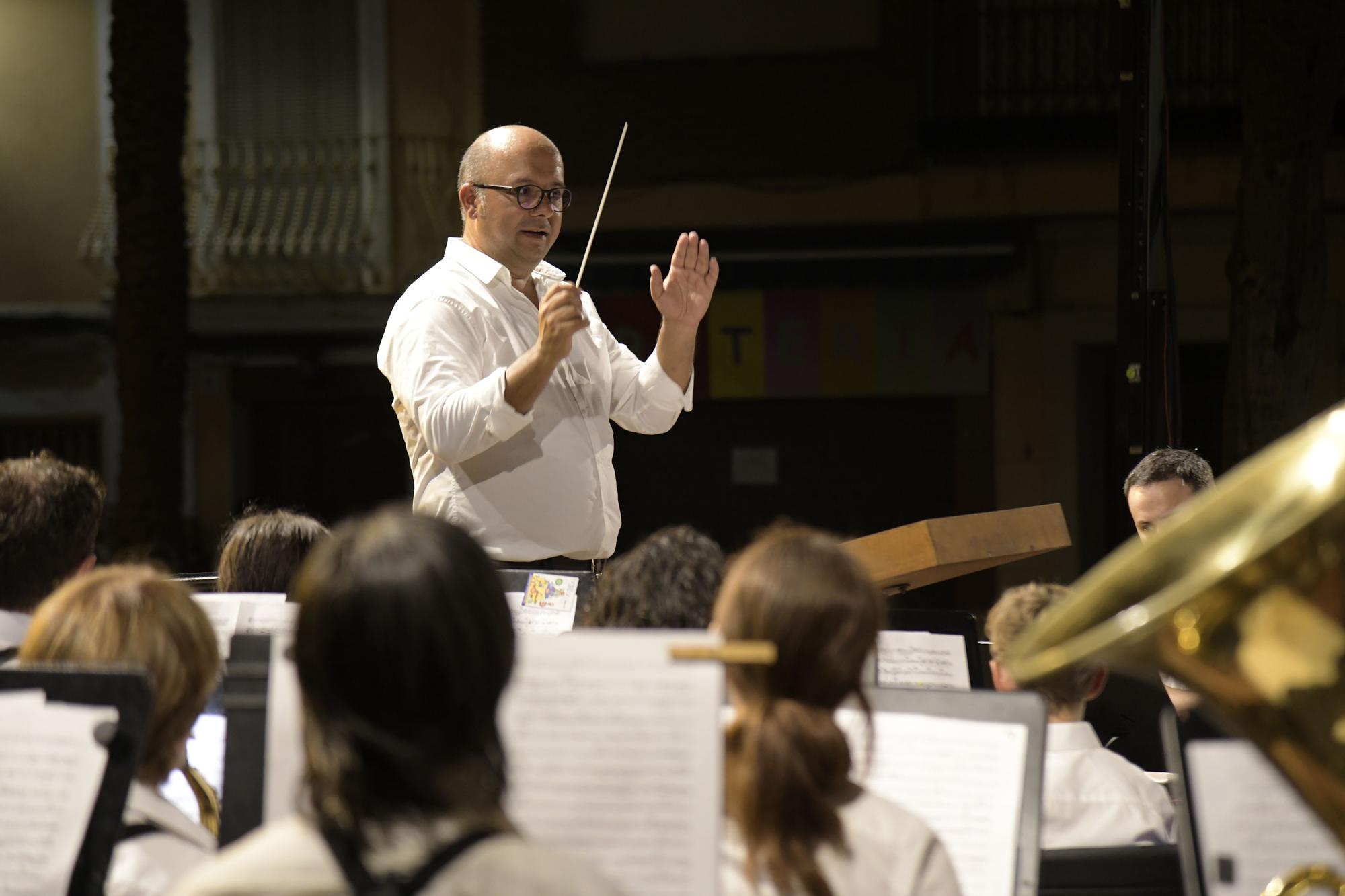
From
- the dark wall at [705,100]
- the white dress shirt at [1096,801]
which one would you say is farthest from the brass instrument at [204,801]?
the dark wall at [705,100]

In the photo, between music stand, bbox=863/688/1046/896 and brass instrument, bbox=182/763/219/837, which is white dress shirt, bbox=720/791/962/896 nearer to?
music stand, bbox=863/688/1046/896

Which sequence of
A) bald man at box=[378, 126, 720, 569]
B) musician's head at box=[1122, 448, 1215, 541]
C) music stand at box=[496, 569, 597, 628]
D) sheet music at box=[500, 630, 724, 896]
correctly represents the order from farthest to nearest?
musician's head at box=[1122, 448, 1215, 541] < bald man at box=[378, 126, 720, 569] < music stand at box=[496, 569, 597, 628] < sheet music at box=[500, 630, 724, 896]

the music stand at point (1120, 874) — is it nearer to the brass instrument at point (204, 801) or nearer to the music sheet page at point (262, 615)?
the brass instrument at point (204, 801)

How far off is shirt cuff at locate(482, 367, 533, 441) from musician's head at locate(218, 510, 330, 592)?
0.57 meters

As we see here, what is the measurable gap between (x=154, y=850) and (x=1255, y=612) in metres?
1.38

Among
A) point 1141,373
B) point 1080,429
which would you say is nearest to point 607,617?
point 1141,373

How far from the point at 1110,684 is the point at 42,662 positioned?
2207 millimetres

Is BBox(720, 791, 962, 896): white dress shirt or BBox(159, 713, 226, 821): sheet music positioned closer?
BBox(720, 791, 962, 896): white dress shirt

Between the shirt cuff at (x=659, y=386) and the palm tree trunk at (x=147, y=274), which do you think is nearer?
the shirt cuff at (x=659, y=386)

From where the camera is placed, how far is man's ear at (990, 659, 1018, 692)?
292 cm

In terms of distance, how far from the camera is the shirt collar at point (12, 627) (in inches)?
110

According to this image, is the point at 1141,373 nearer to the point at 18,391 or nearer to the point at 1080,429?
the point at 1080,429

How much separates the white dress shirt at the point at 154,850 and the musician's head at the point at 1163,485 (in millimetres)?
2570

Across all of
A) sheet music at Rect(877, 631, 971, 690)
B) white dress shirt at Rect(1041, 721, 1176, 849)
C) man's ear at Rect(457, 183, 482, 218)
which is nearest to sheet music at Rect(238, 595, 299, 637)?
man's ear at Rect(457, 183, 482, 218)
